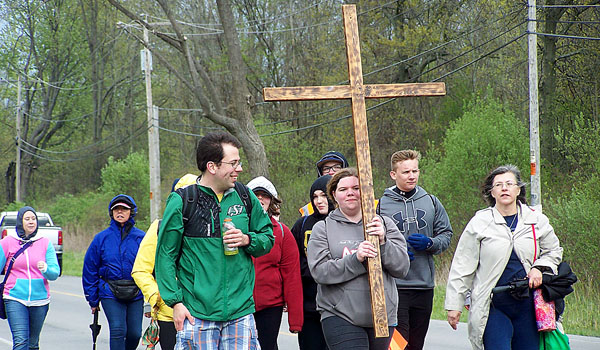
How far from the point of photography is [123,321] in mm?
7965

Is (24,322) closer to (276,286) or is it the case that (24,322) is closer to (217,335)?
(276,286)

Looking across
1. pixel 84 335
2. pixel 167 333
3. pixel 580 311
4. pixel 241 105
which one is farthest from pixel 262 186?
pixel 241 105

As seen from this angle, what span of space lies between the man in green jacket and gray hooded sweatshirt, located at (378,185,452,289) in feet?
6.65

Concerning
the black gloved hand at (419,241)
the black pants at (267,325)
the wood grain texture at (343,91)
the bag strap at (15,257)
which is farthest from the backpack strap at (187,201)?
the bag strap at (15,257)

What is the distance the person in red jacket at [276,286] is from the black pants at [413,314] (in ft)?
2.75

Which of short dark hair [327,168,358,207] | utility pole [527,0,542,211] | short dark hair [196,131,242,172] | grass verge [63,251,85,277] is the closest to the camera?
short dark hair [196,131,242,172]

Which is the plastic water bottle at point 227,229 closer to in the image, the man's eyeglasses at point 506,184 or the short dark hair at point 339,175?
the short dark hair at point 339,175

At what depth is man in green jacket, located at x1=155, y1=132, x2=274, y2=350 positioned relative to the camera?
4.75m

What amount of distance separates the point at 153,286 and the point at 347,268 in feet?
5.55

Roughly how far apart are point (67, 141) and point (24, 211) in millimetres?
45787

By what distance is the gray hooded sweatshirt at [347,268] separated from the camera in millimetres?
5141

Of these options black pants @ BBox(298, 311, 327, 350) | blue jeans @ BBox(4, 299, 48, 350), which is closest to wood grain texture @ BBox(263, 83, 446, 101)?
black pants @ BBox(298, 311, 327, 350)

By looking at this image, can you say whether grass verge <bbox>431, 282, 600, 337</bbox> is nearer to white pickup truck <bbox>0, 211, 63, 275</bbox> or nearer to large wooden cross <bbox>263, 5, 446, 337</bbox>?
large wooden cross <bbox>263, 5, 446, 337</bbox>

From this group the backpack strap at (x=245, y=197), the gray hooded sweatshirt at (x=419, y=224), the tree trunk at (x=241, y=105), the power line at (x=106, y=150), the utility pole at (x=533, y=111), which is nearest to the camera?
the backpack strap at (x=245, y=197)
